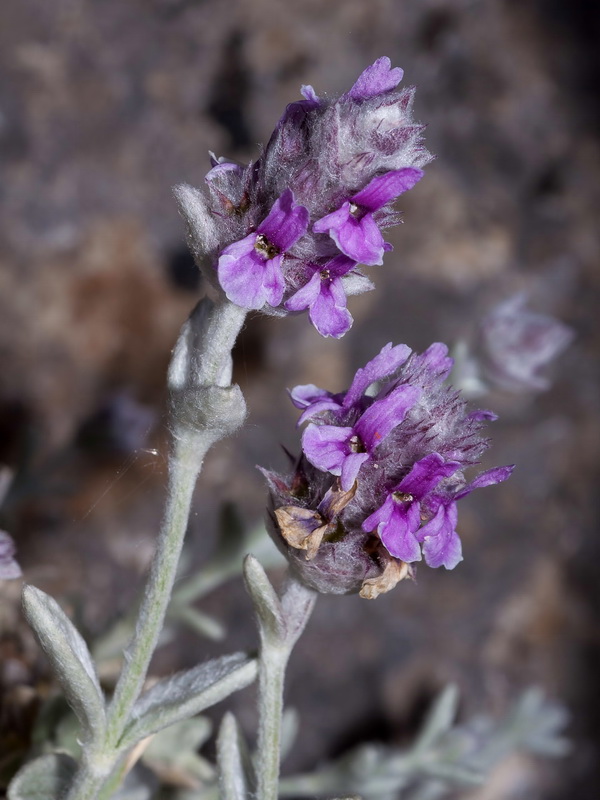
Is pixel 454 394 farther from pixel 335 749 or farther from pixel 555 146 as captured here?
pixel 555 146

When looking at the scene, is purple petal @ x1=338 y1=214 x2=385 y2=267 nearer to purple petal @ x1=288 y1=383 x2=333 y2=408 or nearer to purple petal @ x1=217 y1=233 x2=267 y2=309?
purple petal @ x1=217 y1=233 x2=267 y2=309

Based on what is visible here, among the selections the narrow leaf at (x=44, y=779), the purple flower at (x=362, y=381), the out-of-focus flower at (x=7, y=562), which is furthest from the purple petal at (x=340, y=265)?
the narrow leaf at (x=44, y=779)

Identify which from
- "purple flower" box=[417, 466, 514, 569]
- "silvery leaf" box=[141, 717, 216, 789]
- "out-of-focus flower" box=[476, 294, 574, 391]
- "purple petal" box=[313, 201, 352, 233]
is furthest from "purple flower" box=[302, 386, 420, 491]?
"out-of-focus flower" box=[476, 294, 574, 391]

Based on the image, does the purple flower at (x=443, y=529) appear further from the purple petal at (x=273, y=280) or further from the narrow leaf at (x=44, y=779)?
the narrow leaf at (x=44, y=779)

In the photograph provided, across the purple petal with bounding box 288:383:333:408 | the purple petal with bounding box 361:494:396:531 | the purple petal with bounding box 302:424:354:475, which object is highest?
the purple petal with bounding box 288:383:333:408

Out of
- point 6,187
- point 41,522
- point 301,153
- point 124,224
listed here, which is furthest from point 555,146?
point 301,153
